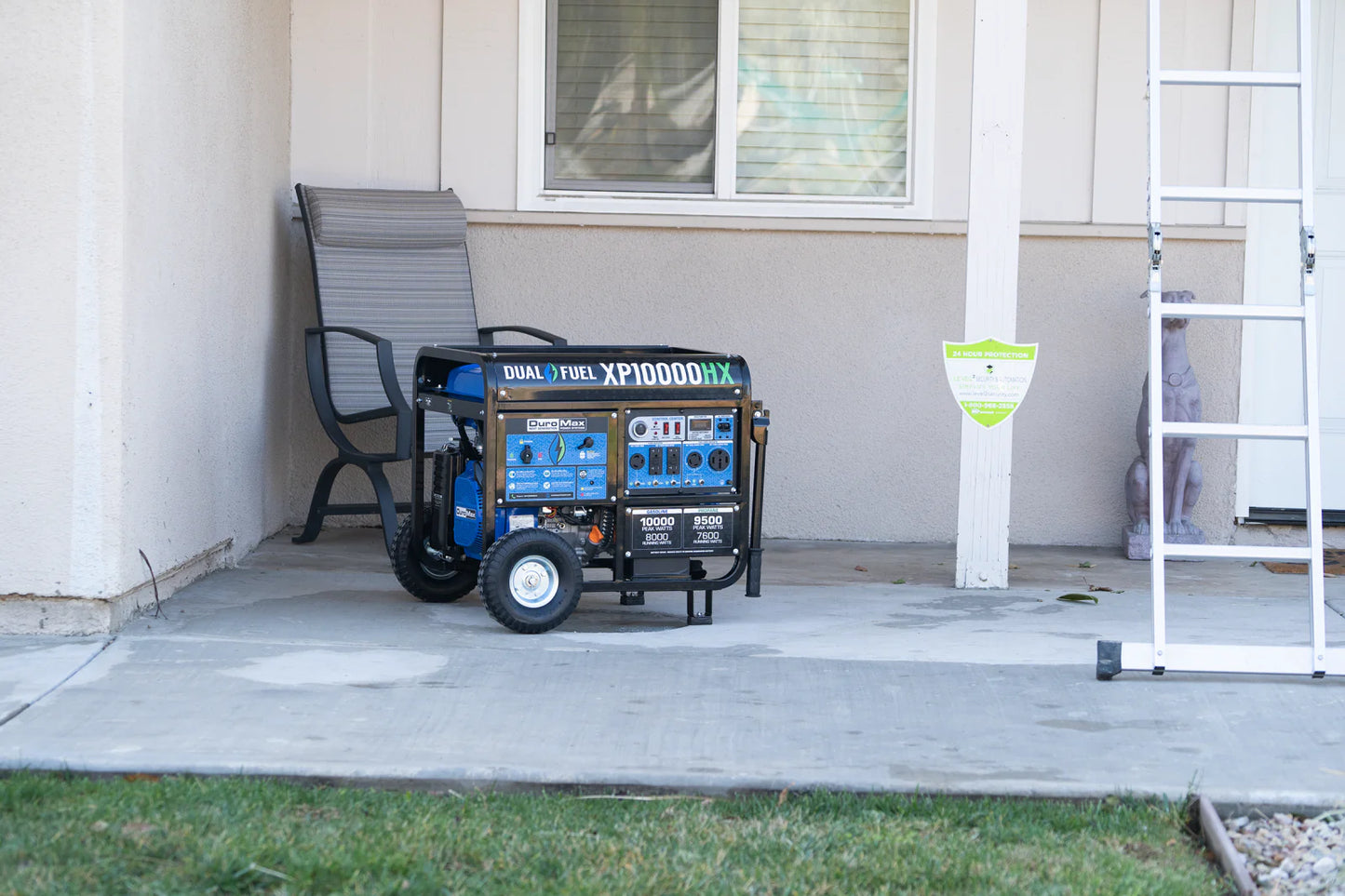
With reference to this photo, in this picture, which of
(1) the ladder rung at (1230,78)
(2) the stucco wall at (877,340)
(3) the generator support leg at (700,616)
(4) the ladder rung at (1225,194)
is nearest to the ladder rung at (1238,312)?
(4) the ladder rung at (1225,194)

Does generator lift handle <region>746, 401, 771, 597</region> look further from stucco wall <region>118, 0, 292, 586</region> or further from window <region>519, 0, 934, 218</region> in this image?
window <region>519, 0, 934, 218</region>

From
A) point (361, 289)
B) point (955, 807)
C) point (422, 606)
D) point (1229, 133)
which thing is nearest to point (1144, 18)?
point (1229, 133)

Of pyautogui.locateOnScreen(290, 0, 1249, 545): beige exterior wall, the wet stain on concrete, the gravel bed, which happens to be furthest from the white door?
the gravel bed

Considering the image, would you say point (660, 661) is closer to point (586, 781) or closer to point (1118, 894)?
point (586, 781)

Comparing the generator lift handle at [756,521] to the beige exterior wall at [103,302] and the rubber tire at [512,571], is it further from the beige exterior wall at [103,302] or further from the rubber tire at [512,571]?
the beige exterior wall at [103,302]

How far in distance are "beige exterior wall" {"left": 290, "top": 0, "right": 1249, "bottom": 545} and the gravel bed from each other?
141 inches

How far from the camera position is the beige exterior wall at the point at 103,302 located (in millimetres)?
4145

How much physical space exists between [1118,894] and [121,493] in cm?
300

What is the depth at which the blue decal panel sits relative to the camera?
14.6 ft

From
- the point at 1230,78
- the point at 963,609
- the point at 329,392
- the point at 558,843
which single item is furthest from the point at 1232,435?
the point at 329,392

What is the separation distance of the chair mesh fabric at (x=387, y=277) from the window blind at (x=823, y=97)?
131 cm

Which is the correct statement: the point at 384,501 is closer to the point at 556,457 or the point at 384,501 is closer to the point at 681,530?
the point at 556,457

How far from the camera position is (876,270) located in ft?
21.0

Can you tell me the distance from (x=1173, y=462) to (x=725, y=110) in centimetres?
235
